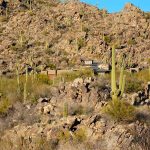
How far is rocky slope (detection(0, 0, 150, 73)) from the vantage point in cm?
6134

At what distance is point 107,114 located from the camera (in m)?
26.9

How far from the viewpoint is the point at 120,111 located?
87.2ft

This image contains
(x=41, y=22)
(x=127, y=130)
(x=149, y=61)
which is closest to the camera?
(x=127, y=130)

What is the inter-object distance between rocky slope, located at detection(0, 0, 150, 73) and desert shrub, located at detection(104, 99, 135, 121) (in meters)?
28.2

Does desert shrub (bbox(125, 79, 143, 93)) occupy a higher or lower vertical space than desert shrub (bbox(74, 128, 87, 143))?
higher

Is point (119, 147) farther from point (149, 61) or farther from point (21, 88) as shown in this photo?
point (149, 61)

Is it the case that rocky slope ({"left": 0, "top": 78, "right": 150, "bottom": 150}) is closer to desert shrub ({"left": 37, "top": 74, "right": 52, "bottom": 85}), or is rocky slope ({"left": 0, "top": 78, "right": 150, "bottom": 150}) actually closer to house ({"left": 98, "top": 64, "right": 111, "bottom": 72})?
desert shrub ({"left": 37, "top": 74, "right": 52, "bottom": 85})

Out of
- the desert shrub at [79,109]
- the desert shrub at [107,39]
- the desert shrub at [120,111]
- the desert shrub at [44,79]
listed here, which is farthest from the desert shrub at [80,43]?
the desert shrub at [120,111]

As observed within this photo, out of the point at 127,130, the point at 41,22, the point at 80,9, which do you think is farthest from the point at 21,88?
the point at 80,9

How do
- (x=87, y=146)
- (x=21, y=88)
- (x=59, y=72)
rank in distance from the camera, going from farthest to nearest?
(x=59, y=72)
(x=21, y=88)
(x=87, y=146)

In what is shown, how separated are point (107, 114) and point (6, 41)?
38.9 metres

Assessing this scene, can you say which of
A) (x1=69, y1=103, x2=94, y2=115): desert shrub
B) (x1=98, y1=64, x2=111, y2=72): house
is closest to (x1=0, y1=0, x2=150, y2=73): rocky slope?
(x1=98, y1=64, x2=111, y2=72): house

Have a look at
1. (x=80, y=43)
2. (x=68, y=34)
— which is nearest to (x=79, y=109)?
(x=80, y=43)

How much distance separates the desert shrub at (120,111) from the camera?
86.0 feet
